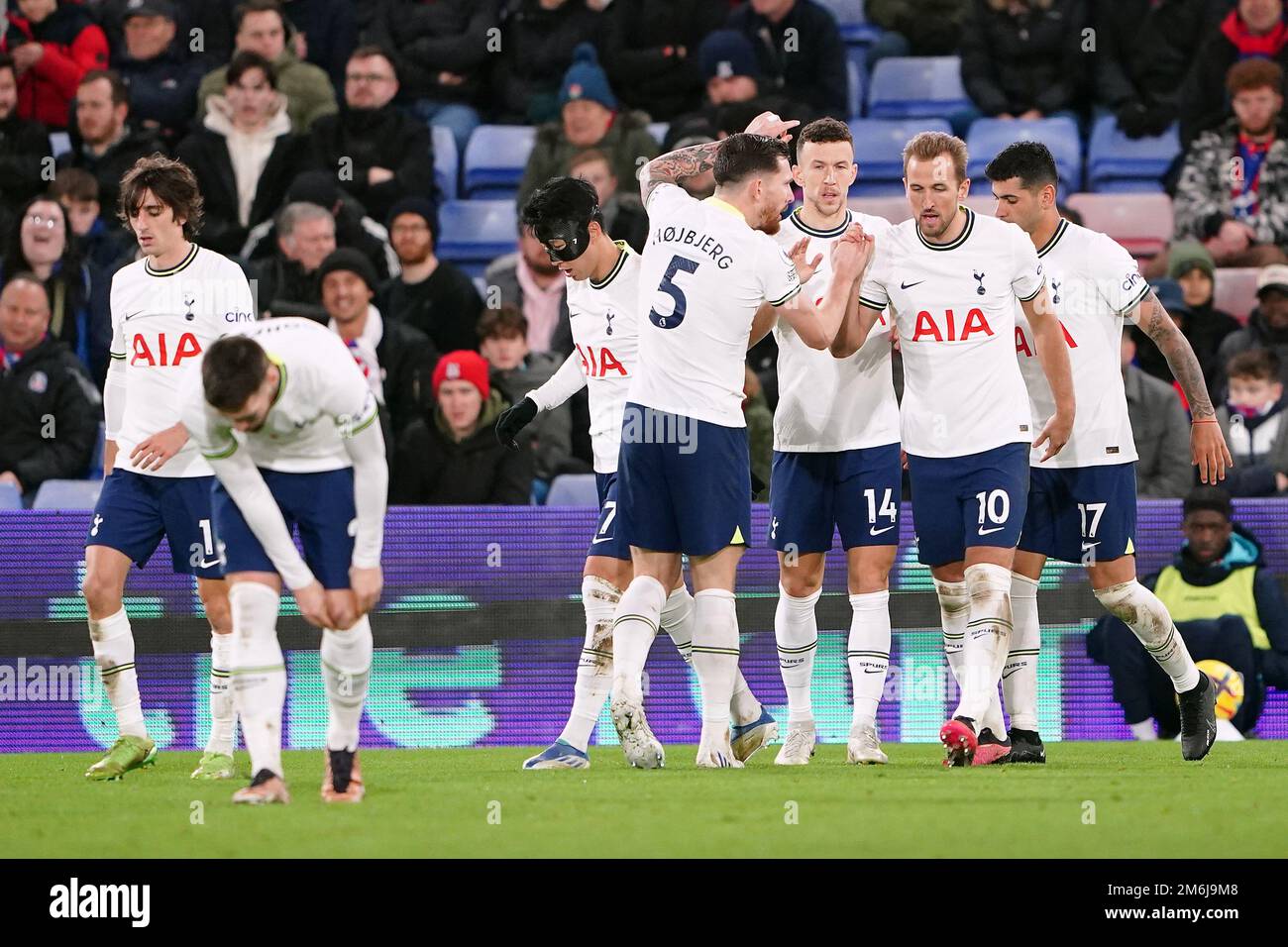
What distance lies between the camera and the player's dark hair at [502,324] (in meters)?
11.8

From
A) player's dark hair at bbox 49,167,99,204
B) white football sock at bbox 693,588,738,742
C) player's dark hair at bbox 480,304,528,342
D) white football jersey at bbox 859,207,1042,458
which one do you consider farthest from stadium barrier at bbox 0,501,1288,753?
player's dark hair at bbox 49,167,99,204

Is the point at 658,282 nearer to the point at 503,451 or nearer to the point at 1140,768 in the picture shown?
the point at 1140,768

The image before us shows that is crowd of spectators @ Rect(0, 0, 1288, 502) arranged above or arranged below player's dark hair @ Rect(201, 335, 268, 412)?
above

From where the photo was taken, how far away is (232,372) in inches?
223

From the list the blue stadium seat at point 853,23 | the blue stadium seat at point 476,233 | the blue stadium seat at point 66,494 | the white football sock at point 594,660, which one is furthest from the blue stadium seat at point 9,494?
the blue stadium seat at point 853,23

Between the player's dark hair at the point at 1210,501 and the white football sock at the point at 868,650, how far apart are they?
2.61 metres

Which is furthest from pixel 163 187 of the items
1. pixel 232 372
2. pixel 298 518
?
pixel 232 372

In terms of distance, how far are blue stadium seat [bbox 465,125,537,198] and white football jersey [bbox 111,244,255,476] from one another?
271 inches

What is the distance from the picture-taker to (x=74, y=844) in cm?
546

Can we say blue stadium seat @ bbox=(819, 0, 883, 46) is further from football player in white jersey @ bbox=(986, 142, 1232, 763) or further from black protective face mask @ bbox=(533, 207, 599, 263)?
black protective face mask @ bbox=(533, 207, 599, 263)

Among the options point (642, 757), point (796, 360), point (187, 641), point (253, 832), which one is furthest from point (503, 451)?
point (253, 832)

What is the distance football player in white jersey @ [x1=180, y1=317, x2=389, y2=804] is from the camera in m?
Answer: 5.98

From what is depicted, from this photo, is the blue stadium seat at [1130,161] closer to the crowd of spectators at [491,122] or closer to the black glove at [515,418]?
the crowd of spectators at [491,122]

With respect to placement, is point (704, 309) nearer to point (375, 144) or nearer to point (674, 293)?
point (674, 293)
